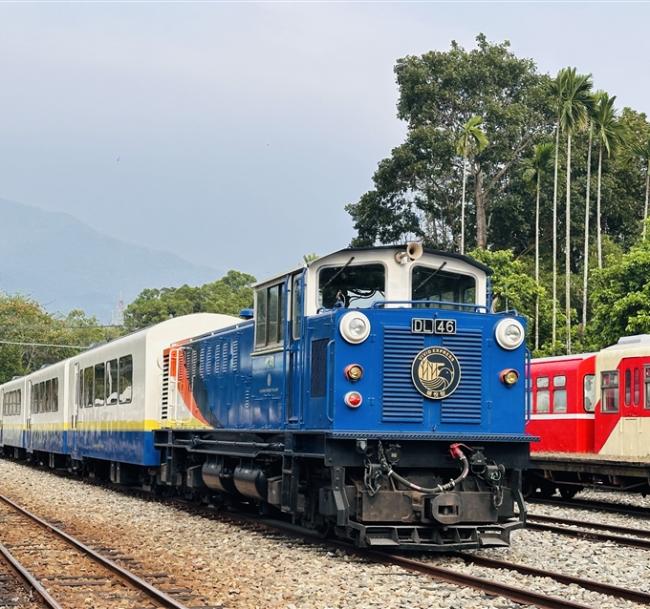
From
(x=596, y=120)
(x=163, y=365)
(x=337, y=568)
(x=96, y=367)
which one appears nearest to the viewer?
(x=337, y=568)

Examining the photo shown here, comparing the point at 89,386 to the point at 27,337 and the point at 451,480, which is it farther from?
the point at 27,337

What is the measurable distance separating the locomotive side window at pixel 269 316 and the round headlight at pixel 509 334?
2.57 m

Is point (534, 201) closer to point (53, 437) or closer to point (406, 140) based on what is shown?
point (406, 140)

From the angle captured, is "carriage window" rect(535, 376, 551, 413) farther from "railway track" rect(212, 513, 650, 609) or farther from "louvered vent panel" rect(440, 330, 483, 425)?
"louvered vent panel" rect(440, 330, 483, 425)

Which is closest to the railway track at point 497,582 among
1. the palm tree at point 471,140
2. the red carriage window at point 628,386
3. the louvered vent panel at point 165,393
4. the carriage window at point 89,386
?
the louvered vent panel at point 165,393

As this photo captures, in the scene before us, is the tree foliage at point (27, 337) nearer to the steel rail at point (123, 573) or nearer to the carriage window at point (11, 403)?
the carriage window at point (11, 403)

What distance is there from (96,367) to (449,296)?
1380 cm

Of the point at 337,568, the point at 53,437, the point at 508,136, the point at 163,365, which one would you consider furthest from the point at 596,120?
the point at 337,568

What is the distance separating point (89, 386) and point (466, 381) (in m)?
15.1

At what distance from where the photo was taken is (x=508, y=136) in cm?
5572

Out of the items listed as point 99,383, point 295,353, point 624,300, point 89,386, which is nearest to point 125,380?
point 99,383

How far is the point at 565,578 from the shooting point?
1002cm

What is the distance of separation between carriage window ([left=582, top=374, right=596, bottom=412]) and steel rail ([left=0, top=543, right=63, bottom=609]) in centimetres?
1287

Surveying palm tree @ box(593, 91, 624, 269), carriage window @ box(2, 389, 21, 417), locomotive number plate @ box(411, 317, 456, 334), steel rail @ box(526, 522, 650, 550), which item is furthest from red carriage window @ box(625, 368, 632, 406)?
palm tree @ box(593, 91, 624, 269)
